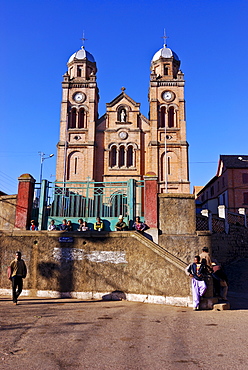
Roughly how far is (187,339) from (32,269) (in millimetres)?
6174

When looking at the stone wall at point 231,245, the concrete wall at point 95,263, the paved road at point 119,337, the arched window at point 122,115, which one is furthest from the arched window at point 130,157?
the paved road at point 119,337

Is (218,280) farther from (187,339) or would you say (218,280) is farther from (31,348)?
(31,348)

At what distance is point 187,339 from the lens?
554cm

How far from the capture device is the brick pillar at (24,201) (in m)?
11.4

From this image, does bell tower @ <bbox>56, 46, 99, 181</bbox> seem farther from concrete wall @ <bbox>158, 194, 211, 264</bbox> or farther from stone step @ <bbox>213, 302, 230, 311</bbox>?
stone step @ <bbox>213, 302, 230, 311</bbox>

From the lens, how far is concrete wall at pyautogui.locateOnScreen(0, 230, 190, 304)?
369 inches

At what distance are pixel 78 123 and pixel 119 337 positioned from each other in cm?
3183

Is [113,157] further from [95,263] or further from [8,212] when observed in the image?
[95,263]

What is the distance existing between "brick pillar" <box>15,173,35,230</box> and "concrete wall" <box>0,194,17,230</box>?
0.20 metres

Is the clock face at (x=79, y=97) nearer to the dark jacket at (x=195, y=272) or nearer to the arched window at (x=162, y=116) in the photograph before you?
the arched window at (x=162, y=116)

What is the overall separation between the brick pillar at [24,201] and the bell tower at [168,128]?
22.0 meters

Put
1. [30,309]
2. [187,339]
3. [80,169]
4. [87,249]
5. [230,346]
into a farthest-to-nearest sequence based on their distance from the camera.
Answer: [80,169] < [87,249] < [30,309] < [187,339] < [230,346]

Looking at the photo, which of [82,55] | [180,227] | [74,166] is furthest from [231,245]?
[82,55]

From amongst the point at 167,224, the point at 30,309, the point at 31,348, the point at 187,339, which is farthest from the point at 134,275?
the point at 31,348
